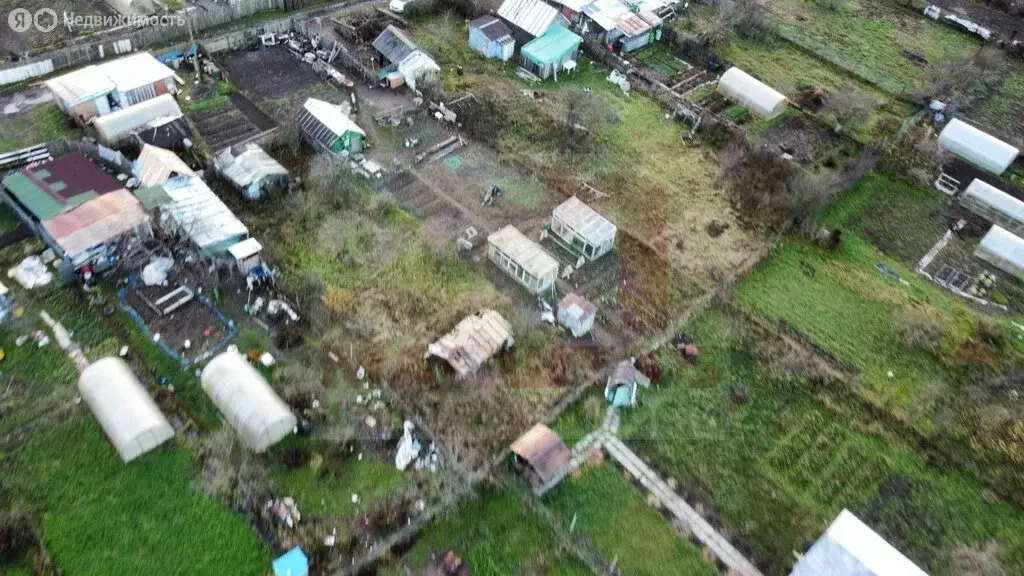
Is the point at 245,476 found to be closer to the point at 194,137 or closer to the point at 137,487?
the point at 137,487

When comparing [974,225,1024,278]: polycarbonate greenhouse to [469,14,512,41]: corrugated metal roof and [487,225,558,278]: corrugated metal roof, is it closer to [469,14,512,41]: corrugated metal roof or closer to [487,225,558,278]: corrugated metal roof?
[487,225,558,278]: corrugated metal roof

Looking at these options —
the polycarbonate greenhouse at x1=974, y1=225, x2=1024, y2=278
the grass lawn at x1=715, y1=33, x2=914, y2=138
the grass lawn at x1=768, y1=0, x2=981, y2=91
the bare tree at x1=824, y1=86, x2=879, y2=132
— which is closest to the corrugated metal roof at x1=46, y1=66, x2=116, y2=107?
the grass lawn at x1=715, y1=33, x2=914, y2=138

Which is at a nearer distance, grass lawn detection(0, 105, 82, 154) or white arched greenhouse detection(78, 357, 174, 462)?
white arched greenhouse detection(78, 357, 174, 462)

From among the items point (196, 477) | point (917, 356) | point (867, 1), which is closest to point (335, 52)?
point (196, 477)

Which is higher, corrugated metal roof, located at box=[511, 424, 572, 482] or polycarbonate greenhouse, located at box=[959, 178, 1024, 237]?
polycarbonate greenhouse, located at box=[959, 178, 1024, 237]

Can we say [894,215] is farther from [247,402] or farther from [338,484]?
[247,402]

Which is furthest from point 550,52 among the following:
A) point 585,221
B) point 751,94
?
point 585,221
